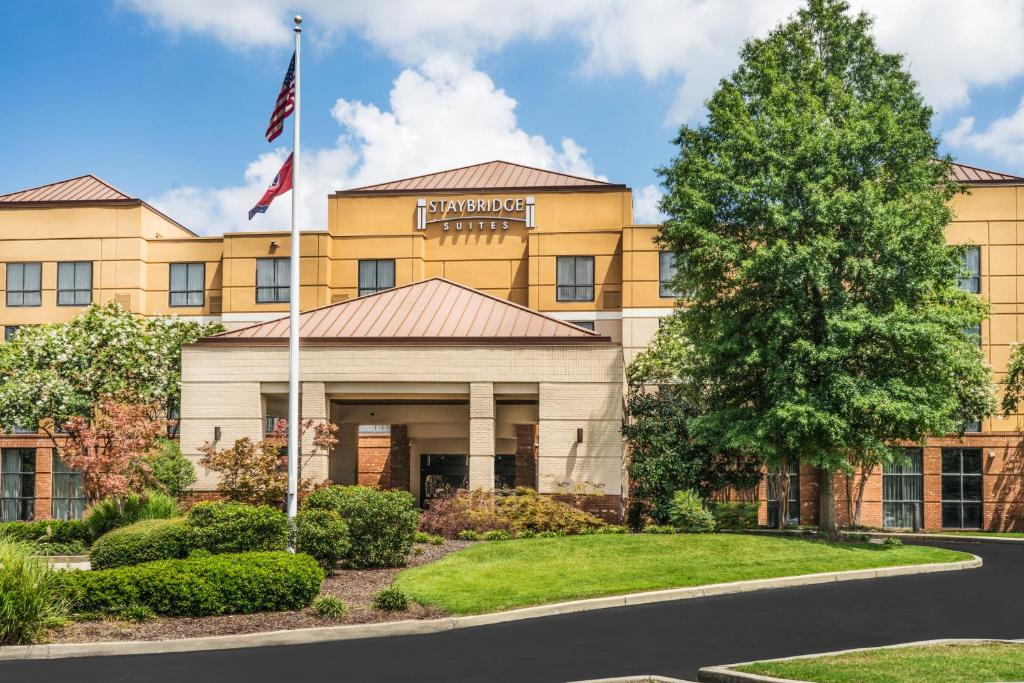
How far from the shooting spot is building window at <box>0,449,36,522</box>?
48.1 m

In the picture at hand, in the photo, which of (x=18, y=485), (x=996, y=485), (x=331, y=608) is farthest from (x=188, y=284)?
(x=996, y=485)

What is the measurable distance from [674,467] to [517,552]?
817cm

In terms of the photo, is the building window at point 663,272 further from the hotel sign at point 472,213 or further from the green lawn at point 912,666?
the green lawn at point 912,666

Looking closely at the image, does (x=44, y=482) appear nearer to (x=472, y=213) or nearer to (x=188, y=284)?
(x=188, y=284)

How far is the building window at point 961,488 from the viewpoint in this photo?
46.0 metres

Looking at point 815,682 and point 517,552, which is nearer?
point 815,682

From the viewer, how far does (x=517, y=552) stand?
24.7 m

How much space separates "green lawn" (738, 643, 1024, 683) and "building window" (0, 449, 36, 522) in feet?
141

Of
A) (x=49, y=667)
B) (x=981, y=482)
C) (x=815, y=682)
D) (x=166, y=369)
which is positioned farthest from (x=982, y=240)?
(x=49, y=667)

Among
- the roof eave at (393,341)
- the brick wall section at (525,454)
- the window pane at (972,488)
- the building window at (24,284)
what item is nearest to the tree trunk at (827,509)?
the roof eave at (393,341)

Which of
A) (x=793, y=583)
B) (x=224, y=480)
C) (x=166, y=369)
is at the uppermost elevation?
(x=166, y=369)

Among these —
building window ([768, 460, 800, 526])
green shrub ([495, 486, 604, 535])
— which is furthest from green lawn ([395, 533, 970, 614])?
building window ([768, 460, 800, 526])

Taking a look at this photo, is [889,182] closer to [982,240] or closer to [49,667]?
[982,240]

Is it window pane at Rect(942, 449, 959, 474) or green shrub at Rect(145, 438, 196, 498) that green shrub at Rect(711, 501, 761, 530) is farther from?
window pane at Rect(942, 449, 959, 474)
